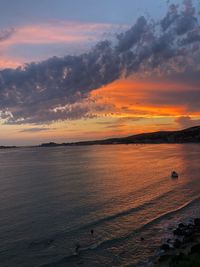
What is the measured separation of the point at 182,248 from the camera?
28.3 m

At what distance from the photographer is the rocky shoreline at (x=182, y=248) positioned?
22595 millimetres

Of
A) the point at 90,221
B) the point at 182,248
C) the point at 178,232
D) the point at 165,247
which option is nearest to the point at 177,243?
the point at 182,248

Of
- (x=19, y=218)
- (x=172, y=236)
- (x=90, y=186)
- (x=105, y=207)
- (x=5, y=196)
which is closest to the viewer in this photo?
(x=172, y=236)

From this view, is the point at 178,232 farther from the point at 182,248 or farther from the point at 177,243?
the point at 182,248

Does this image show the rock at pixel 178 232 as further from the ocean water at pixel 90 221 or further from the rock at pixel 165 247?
the rock at pixel 165 247

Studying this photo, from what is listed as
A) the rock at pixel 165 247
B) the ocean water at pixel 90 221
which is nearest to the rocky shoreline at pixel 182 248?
the rock at pixel 165 247

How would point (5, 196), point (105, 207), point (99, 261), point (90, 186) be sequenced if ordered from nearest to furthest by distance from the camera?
point (99, 261), point (105, 207), point (5, 196), point (90, 186)

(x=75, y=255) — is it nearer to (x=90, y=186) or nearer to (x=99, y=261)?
(x=99, y=261)

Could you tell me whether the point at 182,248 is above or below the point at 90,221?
below

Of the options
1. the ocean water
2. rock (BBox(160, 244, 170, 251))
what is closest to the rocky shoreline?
rock (BBox(160, 244, 170, 251))

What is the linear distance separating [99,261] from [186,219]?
15.2 meters

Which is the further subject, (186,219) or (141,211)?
(141,211)

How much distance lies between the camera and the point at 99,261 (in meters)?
26.9

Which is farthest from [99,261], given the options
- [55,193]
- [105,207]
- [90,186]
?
[90,186]
